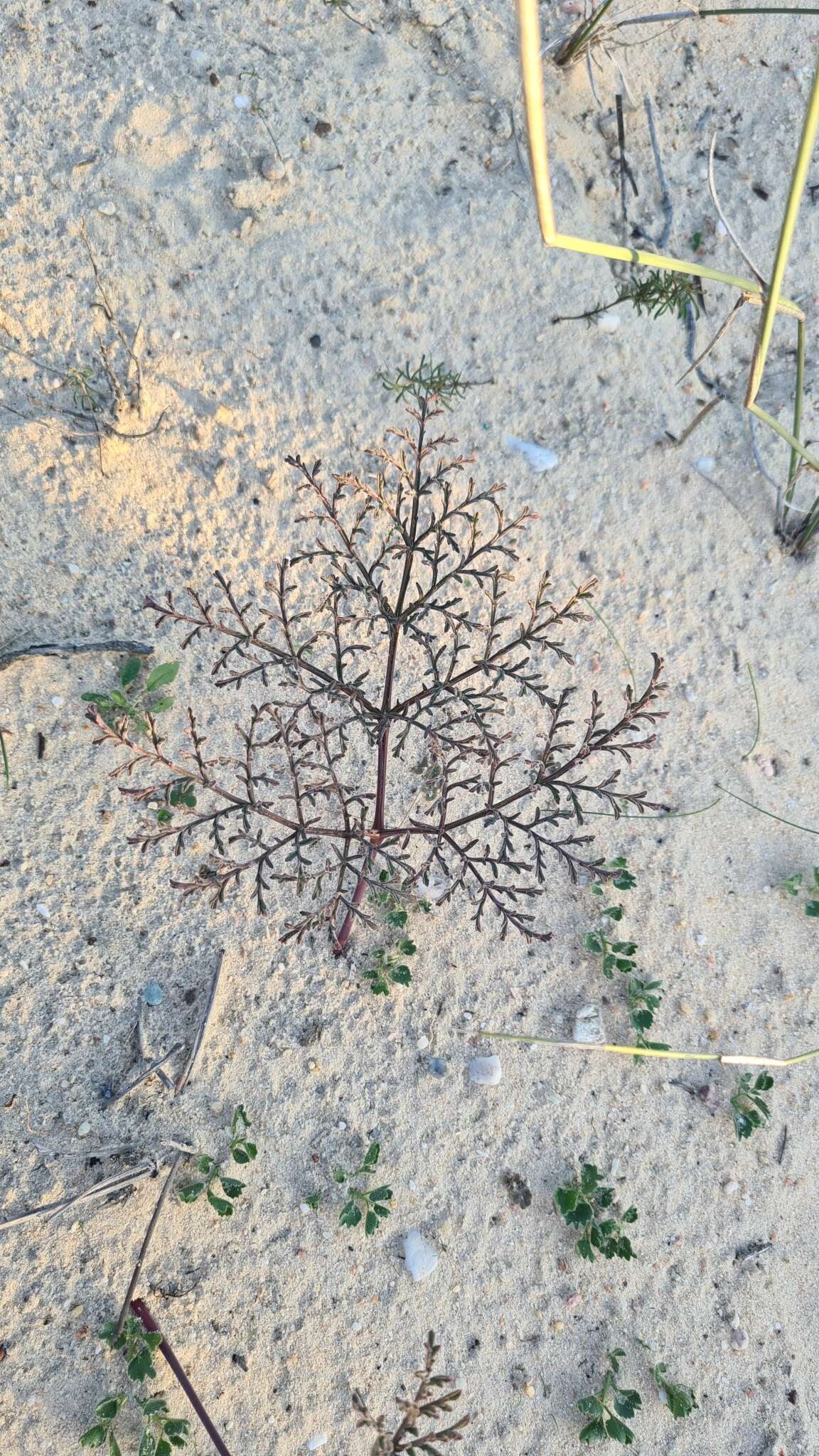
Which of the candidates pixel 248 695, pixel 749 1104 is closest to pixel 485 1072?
pixel 749 1104

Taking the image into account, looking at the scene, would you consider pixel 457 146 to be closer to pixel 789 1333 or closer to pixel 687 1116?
pixel 687 1116

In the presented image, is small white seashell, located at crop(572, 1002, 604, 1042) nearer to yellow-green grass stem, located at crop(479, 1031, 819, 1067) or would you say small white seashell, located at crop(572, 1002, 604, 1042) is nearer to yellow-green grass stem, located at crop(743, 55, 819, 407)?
yellow-green grass stem, located at crop(479, 1031, 819, 1067)

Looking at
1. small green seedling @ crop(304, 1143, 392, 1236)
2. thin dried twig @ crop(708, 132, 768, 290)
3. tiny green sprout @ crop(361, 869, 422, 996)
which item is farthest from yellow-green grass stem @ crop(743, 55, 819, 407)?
small green seedling @ crop(304, 1143, 392, 1236)

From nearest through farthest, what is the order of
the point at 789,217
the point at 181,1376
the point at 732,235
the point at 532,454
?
the point at 789,217 → the point at 732,235 → the point at 181,1376 → the point at 532,454

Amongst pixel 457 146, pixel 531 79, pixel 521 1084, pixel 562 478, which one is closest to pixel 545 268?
pixel 457 146

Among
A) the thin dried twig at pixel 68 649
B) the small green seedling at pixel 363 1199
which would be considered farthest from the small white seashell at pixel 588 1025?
the thin dried twig at pixel 68 649

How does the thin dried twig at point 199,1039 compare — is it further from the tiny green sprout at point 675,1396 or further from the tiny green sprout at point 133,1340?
the tiny green sprout at point 675,1396

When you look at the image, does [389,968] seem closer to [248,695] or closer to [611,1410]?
[248,695]
